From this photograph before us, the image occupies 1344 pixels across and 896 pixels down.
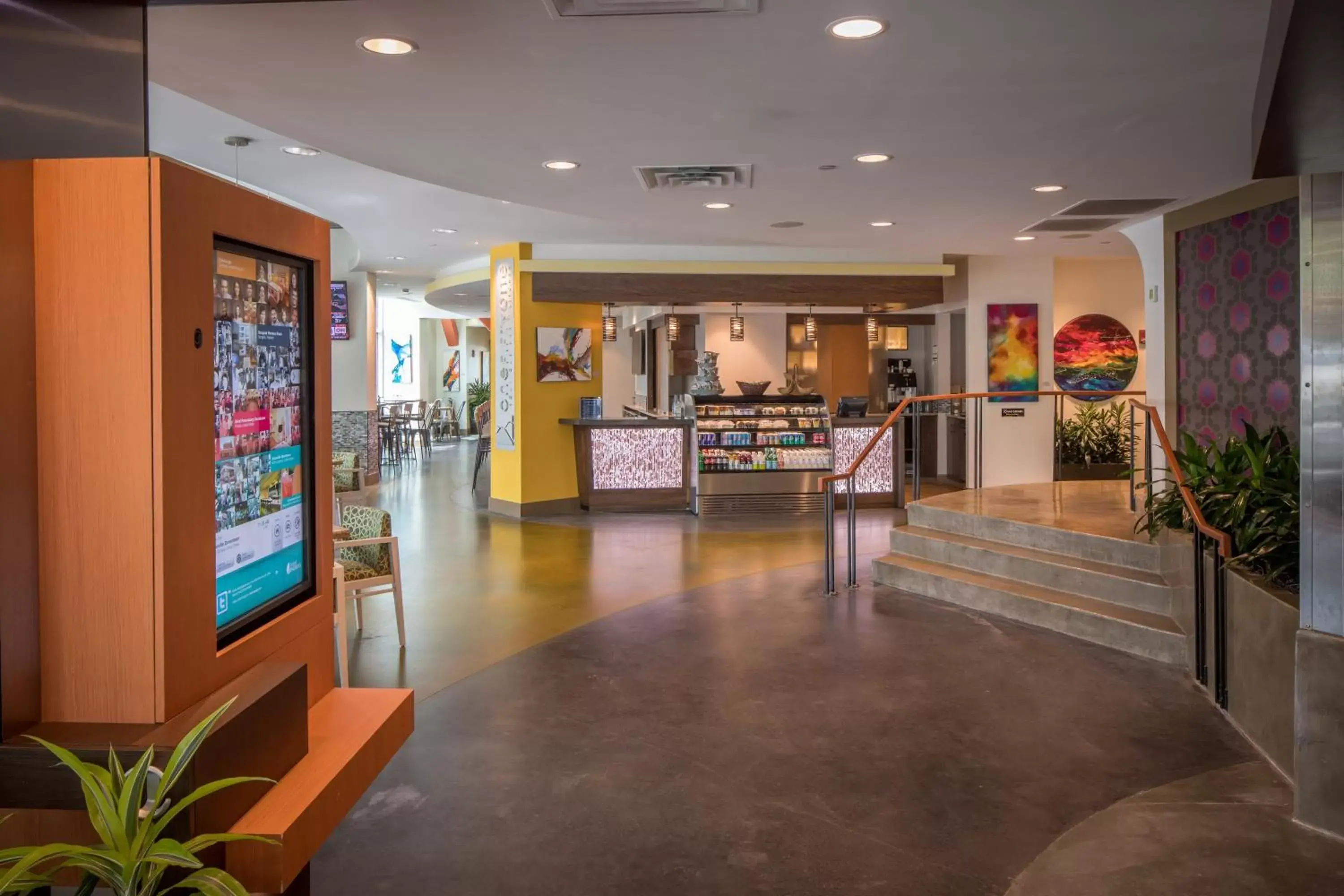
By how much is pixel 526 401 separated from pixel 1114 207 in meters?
6.05

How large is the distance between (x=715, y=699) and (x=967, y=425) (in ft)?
25.0

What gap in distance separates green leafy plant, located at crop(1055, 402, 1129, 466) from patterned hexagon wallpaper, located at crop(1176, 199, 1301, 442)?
13.3ft

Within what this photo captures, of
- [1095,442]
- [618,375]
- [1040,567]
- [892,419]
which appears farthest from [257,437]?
[618,375]

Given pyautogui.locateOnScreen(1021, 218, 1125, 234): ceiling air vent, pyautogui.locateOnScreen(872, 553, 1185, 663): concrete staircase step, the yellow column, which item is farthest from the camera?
the yellow column

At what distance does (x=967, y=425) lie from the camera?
1152 centimetres

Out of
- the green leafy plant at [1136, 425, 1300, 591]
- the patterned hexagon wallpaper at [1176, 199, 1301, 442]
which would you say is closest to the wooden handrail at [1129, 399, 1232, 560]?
the green leafy plant at [1136, 425, 1300, 591]

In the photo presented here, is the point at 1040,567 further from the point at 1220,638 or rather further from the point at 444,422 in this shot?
the point at 444,422

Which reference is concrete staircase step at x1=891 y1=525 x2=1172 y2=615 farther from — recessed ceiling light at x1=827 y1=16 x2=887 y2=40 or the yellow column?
the yellow column

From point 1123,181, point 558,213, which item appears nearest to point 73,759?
point 1123,181

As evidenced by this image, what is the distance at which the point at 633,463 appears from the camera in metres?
11.1

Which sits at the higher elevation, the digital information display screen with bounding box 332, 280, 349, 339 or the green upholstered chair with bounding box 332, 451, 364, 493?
the digital information display screen with bounding box 332, 280, 349, 339

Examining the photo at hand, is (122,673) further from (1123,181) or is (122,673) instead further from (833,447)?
(833,447)

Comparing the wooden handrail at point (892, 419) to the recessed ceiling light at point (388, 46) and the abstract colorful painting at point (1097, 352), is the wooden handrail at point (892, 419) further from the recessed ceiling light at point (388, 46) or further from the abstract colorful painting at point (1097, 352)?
the recessed ceiling light at point (388, 46)

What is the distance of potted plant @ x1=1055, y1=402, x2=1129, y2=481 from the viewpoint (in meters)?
11.8
